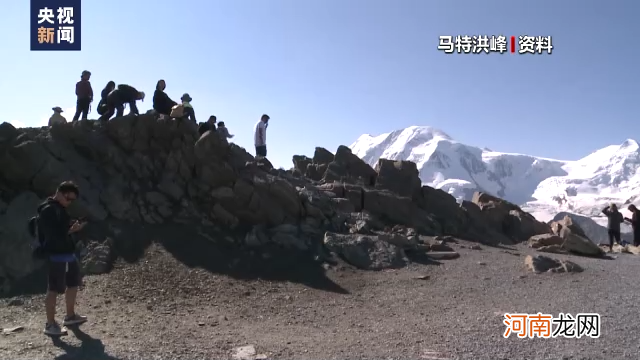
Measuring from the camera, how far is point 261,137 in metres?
19.6

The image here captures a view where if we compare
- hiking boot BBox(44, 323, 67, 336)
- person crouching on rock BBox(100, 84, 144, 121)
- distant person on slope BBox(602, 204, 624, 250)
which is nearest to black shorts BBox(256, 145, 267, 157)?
person crouching on rock BBox(100, 84, 144, 121)

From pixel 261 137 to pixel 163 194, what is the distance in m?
6.39

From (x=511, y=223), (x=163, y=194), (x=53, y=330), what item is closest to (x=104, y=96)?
(x=163, y=194)

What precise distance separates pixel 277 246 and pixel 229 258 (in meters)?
1.46

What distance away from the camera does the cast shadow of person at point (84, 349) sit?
22.4ft

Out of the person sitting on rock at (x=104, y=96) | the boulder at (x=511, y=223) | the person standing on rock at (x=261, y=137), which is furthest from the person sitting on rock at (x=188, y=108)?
the boulder at (x=511, y=223)

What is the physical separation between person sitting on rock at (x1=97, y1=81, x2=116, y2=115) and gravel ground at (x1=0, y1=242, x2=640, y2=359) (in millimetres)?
5577

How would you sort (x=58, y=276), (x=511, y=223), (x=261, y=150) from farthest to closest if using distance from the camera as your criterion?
(x=511, y=223) < (x=261, y=150) < (x=58, y=276)

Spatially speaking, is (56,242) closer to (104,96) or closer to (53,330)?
(53,330)

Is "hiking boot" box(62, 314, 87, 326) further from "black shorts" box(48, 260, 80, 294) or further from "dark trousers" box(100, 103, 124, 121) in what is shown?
"dark trousers" box(100, 103, 124, 121)

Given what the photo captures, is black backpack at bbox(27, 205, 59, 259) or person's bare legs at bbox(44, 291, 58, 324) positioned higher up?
black backpack at bbox(27, 205, 59, 259)

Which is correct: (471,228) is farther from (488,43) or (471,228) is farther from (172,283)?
(172,283)

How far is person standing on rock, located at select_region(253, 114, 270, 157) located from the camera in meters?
19.5

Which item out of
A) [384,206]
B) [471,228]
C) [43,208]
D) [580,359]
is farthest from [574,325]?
[471,228]
